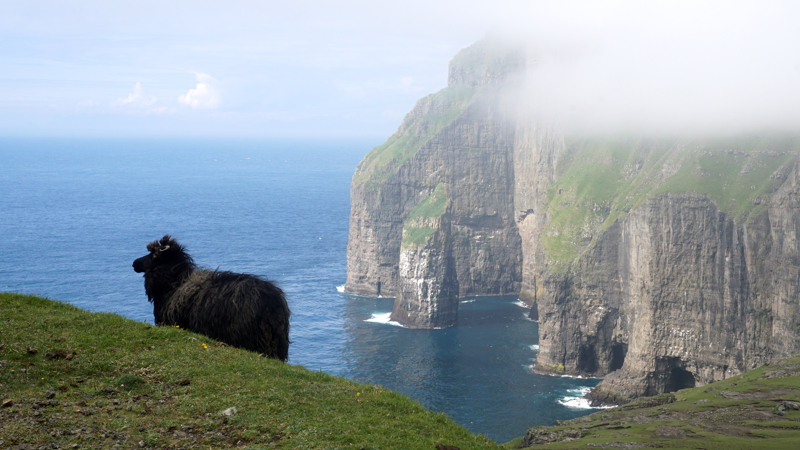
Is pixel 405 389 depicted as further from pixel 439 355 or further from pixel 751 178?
pixel 751 178

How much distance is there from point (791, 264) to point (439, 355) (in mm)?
51095

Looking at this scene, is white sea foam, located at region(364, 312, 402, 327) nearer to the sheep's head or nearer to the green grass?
the green grass

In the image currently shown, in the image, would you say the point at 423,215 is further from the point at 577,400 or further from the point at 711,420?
the point at 711,420

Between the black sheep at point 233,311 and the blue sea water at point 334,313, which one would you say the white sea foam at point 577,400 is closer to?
the blue sea water at point 334,313

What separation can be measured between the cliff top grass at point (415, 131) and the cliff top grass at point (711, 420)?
91166 millimetres

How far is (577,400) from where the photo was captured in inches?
3265

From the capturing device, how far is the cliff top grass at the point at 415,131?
14475cm

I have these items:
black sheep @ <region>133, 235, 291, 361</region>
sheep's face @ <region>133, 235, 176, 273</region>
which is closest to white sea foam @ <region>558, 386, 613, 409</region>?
black sheep @ <region>133, 235, 291, 361</region>

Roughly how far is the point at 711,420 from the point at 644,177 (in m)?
56.9

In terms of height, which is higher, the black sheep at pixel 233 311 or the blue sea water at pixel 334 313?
the black sheep at pixel 233 311

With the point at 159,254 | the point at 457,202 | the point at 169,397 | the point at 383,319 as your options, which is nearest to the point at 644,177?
the point at 457,202

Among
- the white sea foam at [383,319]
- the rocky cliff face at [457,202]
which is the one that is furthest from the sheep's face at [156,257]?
the rocky cliff face at [457,202]

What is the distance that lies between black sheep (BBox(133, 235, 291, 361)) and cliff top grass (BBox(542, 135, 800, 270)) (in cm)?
7208

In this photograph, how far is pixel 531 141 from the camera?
136 m
